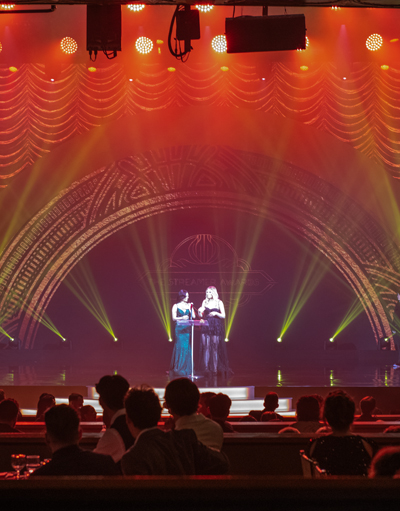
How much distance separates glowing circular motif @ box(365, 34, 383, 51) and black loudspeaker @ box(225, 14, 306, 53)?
11.4 ft

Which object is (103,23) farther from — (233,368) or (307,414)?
(233,368)

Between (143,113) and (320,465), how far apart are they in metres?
8.82

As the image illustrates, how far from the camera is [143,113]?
10.2 meters

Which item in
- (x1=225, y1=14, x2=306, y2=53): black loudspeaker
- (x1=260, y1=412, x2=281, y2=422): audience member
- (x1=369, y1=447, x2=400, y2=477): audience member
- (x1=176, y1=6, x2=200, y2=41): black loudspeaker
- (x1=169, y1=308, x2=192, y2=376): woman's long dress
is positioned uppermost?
(x1=176, y1=6, x2=200, y2=41): black loudspeaker

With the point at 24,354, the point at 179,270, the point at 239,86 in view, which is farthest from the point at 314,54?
the point at 24,354

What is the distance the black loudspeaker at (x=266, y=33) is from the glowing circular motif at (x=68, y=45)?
3.82 meters

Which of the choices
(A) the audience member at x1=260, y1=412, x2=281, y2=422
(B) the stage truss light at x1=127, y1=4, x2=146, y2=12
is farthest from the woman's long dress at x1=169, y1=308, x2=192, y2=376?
(B) the stage truss light at x1=127, y1=4, x2=146, y2=12

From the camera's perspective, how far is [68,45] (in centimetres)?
900

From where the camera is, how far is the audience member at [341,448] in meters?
2.17

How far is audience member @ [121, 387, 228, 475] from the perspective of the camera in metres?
1.79

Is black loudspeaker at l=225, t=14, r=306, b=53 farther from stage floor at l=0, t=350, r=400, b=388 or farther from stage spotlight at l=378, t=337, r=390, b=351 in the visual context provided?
stage spotlight at l=378, t=337, r=390, b=351

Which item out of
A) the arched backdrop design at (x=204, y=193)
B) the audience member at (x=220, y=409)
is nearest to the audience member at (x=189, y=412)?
the audience member at (x=220, y=409)

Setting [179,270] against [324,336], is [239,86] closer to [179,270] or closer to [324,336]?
[179,270]

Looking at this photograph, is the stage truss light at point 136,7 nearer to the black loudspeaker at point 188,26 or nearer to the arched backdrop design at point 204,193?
the black loudspeaker at point 188,26
